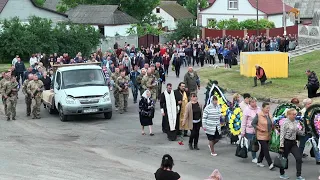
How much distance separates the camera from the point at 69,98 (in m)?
23.0

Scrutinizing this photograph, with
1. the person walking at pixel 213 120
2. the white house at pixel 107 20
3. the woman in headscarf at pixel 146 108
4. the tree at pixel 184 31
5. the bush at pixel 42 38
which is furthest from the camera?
the white house at pixel 107 20

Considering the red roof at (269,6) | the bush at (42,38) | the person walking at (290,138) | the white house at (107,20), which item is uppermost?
the red roof at (269,6)

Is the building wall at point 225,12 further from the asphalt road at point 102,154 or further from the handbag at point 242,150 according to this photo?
the handbag at point 242,150

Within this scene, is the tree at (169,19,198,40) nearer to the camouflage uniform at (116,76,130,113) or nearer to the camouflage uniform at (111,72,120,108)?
the camouflage uniform at (111,72,120,108)

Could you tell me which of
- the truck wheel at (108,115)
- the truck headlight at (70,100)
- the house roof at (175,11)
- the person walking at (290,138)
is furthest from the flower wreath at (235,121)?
the house roof at (175,11)

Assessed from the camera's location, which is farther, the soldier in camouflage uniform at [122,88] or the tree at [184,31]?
the tree at [184,31]

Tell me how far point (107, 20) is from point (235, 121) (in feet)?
174

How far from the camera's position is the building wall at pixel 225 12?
246ft

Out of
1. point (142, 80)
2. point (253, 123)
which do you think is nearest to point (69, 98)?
point (142, 80)

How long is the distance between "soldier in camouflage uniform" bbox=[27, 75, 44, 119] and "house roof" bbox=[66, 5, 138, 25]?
45533mm

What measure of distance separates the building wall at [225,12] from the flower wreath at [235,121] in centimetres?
5778

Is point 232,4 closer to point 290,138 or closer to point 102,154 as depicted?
point 102,154

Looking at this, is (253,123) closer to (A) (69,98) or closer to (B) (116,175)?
(B) (116,175)

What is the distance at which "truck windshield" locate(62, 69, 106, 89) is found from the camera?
23828mm
